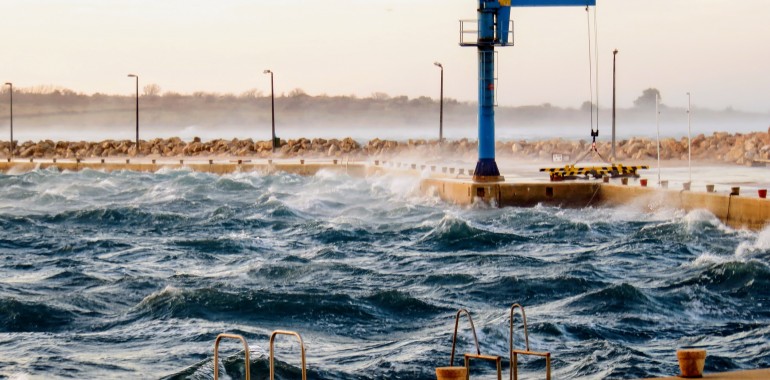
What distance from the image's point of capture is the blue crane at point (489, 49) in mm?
33656

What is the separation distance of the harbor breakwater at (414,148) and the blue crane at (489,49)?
17487mm

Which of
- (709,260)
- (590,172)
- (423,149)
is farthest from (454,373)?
(423,149)

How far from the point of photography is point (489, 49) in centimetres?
3450

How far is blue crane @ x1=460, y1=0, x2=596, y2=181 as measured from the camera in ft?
110

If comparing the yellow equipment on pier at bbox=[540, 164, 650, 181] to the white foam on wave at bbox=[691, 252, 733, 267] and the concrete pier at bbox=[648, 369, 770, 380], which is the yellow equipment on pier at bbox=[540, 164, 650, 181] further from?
the concrete pier at bbox=[648, 369, 770, 380]

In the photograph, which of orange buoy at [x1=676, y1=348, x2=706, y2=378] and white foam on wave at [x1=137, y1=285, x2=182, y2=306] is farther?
white foam on wave at [x1=137, y1=285, x2=182, y2=306]

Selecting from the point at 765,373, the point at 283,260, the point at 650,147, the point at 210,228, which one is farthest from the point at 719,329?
the point at 650,147

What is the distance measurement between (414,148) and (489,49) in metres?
38.1

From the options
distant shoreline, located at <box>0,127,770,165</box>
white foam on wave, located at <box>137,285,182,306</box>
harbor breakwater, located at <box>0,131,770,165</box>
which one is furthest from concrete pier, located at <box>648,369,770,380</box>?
harbor breakwater, located at <box>0,131,770,165</box>

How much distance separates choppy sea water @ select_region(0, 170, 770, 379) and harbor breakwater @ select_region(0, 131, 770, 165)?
22.6 m

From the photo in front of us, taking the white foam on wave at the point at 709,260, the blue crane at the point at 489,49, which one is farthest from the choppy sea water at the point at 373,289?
the blue crane at the point at 489,49

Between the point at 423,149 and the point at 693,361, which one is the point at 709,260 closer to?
the point at 693,361

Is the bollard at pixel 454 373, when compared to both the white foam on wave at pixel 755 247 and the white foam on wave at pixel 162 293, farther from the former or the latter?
the white foam on wave at pixel 755 247

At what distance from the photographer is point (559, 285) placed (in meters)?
20.1
